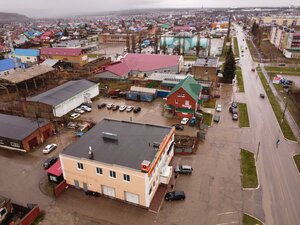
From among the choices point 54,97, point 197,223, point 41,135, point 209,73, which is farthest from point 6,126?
point 209,73

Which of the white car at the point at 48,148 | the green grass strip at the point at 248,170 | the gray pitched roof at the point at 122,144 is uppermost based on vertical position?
the gray pitched roof at the point at 122,144

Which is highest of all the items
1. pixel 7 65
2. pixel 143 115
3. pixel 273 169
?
pixel 7 65

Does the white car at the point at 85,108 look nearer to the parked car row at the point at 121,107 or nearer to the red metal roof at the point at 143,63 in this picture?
the parked car row at the point at 121,107

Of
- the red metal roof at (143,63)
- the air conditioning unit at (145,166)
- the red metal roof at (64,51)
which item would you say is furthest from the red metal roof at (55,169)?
the red metal roof at (64,51)

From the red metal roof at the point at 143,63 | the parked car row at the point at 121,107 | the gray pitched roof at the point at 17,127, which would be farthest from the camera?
the red metal roof at the point at 143,63

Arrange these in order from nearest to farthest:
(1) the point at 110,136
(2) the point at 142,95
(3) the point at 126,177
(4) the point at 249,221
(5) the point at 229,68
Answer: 1. (4) the point at 249,221
2. (3) the point at 126,177
3. (1) the point at 110,136
4. (2) the point at 142,95
5. (5) the point at 229,68

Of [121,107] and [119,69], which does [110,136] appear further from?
[119,69]

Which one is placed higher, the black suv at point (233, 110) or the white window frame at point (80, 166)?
the white window frame at point (80, 166)

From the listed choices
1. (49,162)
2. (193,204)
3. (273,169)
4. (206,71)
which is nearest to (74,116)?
(49,162)

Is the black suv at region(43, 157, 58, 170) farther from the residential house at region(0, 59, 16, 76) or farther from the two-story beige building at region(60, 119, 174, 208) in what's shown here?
the residential house at region(0, 59, 16, 76)
